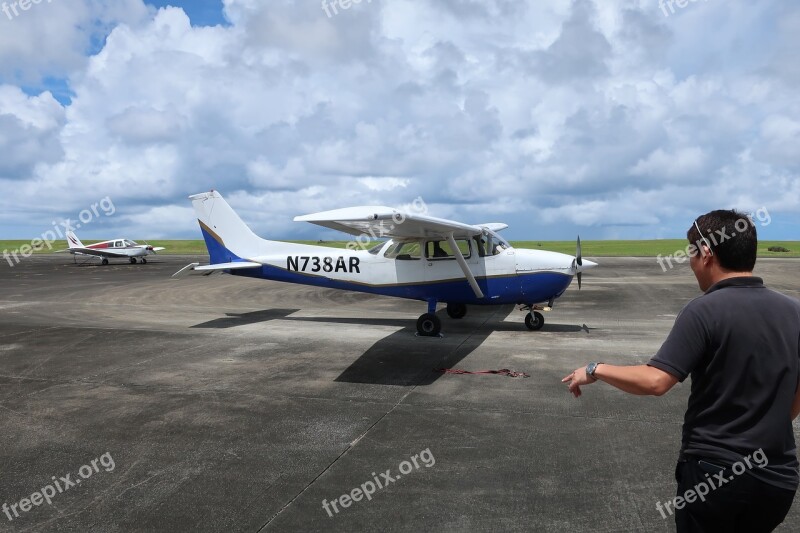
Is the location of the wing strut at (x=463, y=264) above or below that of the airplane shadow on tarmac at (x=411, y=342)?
above

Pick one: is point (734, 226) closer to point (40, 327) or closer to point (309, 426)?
point (309, 426)

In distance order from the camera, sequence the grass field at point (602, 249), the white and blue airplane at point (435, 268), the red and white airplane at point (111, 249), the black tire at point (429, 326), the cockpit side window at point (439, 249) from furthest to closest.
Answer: the grass field at point (602, 249) → the red and white airplane at point (111, 249) → the cockpit side window at point (439, 249) → the white and blue airplane at point (435, 268) → the black tire at point (429, 326)

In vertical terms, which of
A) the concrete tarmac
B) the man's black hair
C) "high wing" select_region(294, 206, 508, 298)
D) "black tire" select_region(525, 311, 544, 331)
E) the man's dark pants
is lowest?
the concrete tarmac

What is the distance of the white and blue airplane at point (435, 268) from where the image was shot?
13.1m

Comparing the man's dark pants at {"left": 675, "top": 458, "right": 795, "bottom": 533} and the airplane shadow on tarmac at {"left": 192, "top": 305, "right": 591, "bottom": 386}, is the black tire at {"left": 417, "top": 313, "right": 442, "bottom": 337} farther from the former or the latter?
the man's dark pants at {"left": 675, "top": 458, "right": 795, "bottom": 533}

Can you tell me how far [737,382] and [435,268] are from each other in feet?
37.5

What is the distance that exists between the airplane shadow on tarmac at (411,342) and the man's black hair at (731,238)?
6.65 metres

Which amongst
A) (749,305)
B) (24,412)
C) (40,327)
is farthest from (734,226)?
(40,327)

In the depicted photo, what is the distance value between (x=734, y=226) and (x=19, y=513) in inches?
228

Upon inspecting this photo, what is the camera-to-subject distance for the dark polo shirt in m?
2.37

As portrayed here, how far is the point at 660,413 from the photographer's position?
721 centimetres

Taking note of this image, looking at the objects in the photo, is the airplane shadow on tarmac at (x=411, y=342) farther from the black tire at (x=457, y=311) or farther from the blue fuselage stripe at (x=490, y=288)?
the blue fuselage stripe at (x=490, y=288)

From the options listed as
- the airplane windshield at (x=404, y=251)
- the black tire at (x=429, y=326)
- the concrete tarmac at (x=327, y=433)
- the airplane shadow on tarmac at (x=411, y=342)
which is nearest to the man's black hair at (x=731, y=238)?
the concrete tarmac at (x=327, y=433)

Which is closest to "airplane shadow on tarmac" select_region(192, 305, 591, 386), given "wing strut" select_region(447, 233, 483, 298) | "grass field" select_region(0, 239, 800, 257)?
"wing strut" select_region(447, 233, 483, 298)
